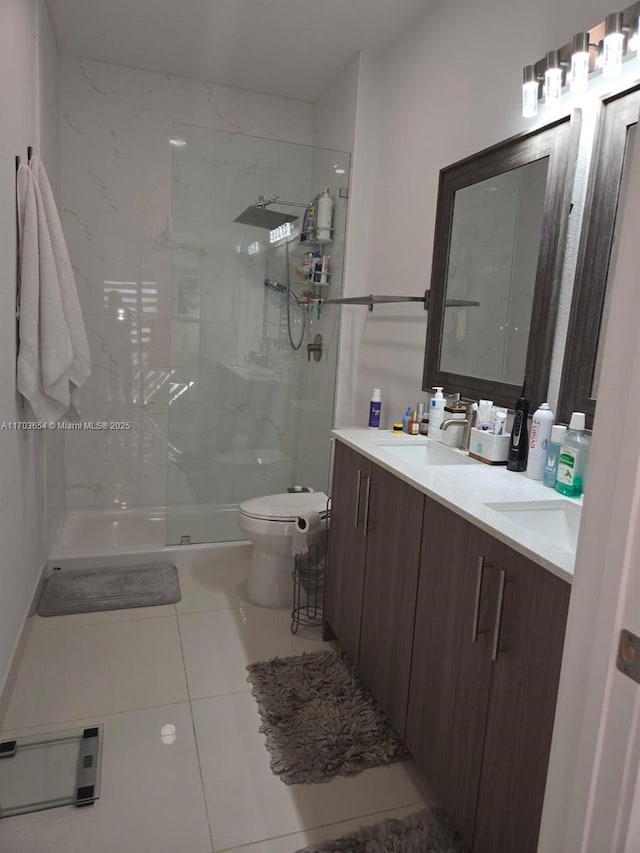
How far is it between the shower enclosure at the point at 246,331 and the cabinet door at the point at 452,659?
170cm

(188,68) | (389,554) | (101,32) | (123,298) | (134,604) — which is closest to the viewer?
(389,554)

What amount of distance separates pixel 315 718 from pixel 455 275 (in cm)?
173

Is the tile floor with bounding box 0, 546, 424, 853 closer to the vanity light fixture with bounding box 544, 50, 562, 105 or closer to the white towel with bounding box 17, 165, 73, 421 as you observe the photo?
the white towel with bounding box 17, 165, 73, 421

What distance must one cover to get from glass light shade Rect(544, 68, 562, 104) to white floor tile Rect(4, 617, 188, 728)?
2.29 m

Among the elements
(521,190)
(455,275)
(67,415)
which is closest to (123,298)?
(67,415)

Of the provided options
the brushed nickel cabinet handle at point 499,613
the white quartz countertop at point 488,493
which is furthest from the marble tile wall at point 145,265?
the brushed nickel cabinet handle at point 499,613

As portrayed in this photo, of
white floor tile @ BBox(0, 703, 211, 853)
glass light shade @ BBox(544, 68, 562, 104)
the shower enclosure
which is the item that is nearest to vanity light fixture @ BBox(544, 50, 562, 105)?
glass light shade @ BBox(544, 68, 562, 104)

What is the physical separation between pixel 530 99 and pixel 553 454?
1111 millimetres

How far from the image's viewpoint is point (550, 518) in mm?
1510

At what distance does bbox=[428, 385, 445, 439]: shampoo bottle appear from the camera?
225cm

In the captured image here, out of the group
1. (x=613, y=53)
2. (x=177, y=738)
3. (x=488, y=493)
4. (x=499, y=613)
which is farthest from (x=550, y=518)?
(x=177, y=738)

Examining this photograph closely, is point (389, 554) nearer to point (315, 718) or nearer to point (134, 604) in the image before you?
point (315, 718)

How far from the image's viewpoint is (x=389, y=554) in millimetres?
1766

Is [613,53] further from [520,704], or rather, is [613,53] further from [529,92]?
[520,704]
